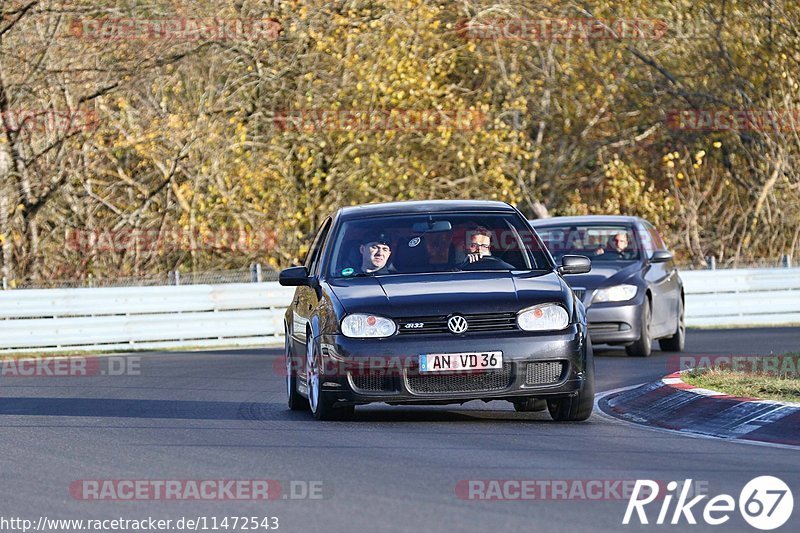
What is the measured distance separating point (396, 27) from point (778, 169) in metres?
9.40

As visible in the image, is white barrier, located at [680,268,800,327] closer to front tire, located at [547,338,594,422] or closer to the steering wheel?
the steering wheel

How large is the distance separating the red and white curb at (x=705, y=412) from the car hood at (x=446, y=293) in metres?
1.22

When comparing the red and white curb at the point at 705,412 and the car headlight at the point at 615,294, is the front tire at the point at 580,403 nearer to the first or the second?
the red and white curb at the point at 705,412

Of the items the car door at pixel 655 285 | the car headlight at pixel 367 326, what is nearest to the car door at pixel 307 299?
the car headlight at pixel 367 326

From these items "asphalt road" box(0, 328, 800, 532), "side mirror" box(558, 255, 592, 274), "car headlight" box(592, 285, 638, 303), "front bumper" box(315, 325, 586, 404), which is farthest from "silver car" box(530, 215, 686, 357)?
"front bumper" box(315, 325, 586, 404)

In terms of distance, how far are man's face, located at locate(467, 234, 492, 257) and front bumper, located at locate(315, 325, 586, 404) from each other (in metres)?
1.43

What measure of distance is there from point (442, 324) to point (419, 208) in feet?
6.14

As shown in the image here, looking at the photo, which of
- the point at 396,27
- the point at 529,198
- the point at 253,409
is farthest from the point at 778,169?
the point at 253,409

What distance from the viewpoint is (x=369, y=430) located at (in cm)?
1140

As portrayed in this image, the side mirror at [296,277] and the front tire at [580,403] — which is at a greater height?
the side mirror at [296,277]

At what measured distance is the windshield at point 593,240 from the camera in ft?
66.4

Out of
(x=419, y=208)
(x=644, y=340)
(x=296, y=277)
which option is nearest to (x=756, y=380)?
(x=419, y=208)

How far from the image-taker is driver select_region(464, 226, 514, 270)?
41.1ft

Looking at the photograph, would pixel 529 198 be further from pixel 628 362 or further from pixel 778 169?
pixel 628 362
